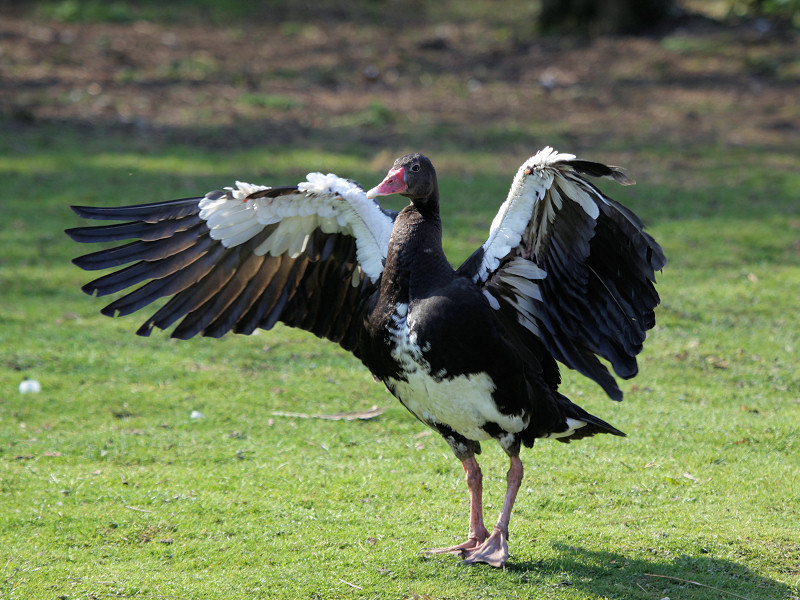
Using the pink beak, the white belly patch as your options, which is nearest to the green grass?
the white belly patch

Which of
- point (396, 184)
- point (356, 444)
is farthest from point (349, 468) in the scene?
point (396, 184)

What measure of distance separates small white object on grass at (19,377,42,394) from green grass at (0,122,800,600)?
0.07m

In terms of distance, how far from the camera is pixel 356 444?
251 inches

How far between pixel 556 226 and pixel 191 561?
2.65m

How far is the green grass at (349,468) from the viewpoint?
469 centimetres

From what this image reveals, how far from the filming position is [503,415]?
4.75m

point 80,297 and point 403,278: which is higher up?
point 403,278

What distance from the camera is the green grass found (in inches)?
185

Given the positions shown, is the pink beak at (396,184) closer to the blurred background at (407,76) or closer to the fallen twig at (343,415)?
the fallen twig at (343,415)

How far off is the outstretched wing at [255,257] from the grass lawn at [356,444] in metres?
1.12

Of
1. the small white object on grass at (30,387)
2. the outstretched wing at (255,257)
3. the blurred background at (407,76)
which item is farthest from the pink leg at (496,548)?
the blurred background at (407,76)

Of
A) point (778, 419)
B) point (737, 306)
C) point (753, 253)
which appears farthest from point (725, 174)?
point (778, 419)

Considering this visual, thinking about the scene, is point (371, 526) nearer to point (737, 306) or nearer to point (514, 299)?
point (514, 299)

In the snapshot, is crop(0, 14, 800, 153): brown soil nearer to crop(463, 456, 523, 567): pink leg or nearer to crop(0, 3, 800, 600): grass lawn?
crop(0, 3, 800, 600): grass lawn
